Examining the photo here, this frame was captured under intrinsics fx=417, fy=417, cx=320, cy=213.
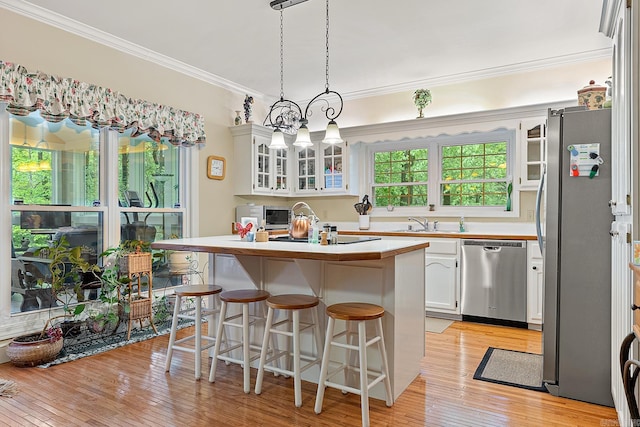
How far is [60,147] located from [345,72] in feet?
9.68

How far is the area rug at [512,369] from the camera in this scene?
8.98 ft

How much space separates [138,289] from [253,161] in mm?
2015

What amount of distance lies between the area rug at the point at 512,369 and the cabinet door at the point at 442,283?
3.26ft

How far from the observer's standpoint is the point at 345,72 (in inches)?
186

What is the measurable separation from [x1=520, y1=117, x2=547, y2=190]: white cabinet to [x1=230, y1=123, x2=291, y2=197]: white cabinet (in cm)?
293

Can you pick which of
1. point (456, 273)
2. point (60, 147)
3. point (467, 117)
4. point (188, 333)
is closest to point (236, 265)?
point (188, 333)

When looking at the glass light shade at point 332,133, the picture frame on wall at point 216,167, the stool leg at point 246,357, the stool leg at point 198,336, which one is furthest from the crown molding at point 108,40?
the stool leg at point 246,357

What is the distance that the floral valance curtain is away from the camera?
306 cm

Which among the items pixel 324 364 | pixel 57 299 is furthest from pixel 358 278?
pixel 57 299

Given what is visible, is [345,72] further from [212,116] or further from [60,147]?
[60,147]

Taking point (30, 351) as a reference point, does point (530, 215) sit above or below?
above

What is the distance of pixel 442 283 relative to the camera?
14.5 ft

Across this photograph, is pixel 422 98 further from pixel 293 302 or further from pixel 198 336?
pixel 198 336

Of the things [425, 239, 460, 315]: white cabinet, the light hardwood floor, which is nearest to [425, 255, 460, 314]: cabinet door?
[425, 239, 460, 315]: white cabinet
